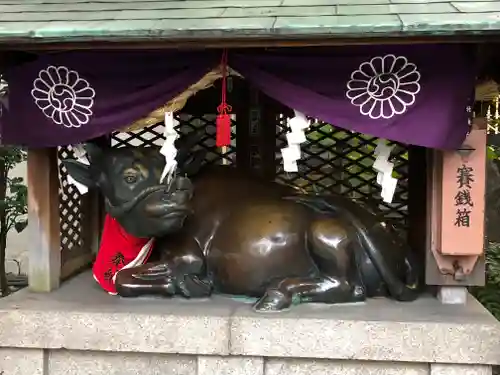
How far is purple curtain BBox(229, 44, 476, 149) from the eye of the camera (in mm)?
3205

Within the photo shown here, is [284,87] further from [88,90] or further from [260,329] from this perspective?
[260,329]

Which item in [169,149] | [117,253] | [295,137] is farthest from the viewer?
[117,253]

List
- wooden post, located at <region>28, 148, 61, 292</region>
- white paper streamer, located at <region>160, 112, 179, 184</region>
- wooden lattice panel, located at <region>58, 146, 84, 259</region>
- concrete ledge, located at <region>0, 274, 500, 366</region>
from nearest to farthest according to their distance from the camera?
concrete ledge, located at <region>0, 274, 500, 366</region> → white paper streamer, located at <region>160, 112, 179, 184</region> → wooden post, located at <region>28, 148, 61, 292</region> → wooden lattice panel, located at <region>58, 146, 84, 259</region>

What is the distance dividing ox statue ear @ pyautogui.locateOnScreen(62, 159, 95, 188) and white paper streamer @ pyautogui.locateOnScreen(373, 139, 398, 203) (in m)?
1.61

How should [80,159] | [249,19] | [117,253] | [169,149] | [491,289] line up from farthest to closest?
[491,289] < [117,253] < [80,159] < [169,149] < [249,19]

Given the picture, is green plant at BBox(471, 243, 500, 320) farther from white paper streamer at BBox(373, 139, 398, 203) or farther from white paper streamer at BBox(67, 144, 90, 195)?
white paper streamer at BBox(67, 144, 90, 195)

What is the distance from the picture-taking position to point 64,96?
3.48 m

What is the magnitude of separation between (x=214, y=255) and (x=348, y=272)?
2.54 feet

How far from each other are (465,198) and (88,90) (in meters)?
2.06

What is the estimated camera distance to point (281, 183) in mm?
4125

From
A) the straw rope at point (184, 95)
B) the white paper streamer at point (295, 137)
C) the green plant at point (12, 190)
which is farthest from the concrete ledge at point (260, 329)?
the green plant at point (12, 190)

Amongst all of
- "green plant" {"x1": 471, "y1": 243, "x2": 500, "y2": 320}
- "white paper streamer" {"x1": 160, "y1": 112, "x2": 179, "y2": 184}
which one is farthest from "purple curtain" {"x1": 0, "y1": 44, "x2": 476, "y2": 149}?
"green plant" {"x1": 471, "y1": 243, "x2": 500, "y2": 320}

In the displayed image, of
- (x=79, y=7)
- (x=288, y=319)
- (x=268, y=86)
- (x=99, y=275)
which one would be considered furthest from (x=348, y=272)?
(x=79, y=7)

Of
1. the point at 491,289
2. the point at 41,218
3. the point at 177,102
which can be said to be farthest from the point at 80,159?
the point at 491,289
